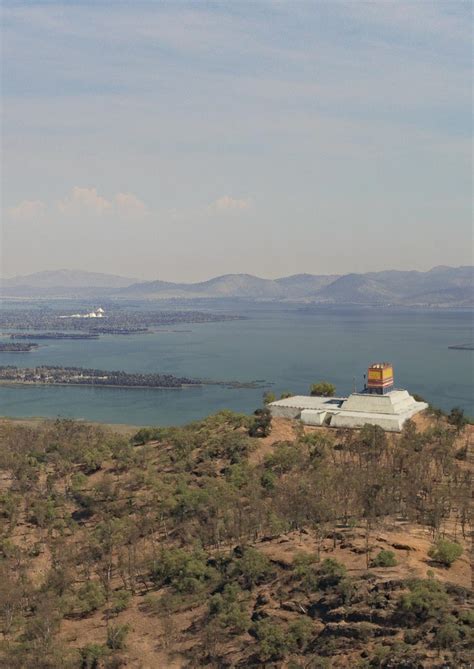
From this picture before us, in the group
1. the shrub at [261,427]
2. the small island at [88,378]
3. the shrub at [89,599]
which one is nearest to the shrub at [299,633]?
the shrub at [89,599]

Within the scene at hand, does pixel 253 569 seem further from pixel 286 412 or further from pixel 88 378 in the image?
pixel 88 378

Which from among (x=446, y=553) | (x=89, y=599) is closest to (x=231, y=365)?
(x=89, y=599)

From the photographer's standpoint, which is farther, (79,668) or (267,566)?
(267,566)

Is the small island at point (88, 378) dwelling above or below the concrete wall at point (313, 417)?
below

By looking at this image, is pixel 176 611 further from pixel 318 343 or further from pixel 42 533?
pixel 318 343

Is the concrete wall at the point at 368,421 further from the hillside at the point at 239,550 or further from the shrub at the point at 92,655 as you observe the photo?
the shrub at the point at 92,655

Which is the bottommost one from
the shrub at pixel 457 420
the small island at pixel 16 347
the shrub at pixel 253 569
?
the shrub at pixel 253 569

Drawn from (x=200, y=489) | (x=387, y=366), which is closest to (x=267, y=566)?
(x=200, y=489)
